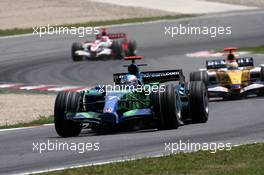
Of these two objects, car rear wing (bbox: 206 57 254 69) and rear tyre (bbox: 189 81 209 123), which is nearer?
rear tyre (bbox: 189 81 209 123)

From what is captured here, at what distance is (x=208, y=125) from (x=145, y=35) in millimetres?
27437

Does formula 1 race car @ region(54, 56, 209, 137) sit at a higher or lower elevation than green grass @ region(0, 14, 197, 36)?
higher

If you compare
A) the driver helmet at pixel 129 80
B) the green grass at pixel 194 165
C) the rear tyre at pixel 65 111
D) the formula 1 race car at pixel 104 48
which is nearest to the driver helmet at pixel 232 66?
Answer: the driver helmet at pixel 129 80

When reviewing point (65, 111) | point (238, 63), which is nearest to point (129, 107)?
point (65, 111)

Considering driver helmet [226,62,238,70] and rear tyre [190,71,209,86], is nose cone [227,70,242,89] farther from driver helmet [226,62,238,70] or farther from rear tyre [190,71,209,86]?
rear tyre [190,71,209,86]

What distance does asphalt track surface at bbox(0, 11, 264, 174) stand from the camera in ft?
46.2

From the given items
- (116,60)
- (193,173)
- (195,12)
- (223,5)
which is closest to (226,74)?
(193,173)

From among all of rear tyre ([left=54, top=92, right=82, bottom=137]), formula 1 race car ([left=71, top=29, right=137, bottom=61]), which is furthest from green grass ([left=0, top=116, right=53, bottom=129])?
formula 1 race car ([left=71, top=29, right=137, bottom=61])

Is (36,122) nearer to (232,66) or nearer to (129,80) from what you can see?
(129,80)

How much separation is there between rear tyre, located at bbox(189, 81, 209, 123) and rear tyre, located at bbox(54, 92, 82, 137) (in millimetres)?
2181

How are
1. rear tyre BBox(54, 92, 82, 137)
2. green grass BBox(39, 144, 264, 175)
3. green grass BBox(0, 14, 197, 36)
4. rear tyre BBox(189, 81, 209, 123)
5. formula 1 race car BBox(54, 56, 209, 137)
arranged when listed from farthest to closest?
green grass BBox(0, 14, 197, 36)
rear tyre BBox(189, 81, 209, 123)
rear tyre BBox(54, 92, 82, 137)
formula 1 race car BBox(54, 56, 209, 137)
green grass BBox(39, 144, 264, 175)

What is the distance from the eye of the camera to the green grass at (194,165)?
38.3 ft

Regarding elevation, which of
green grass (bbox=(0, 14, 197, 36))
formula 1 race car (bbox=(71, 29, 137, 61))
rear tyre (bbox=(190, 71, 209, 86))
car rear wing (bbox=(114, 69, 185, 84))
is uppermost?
car rear wing (bbox=(114, 69, 185, 84))

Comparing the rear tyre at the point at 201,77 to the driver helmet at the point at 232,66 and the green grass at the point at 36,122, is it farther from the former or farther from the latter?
the green grass at the point at 36,122
